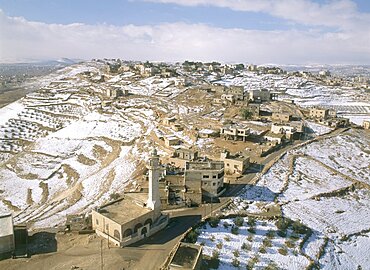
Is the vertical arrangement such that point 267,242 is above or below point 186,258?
below

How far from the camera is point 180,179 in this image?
89.5 feet

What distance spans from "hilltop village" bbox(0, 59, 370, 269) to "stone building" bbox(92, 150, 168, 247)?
73 millimetres

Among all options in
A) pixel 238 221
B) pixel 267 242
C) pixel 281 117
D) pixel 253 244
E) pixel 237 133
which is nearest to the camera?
pixel 253 244

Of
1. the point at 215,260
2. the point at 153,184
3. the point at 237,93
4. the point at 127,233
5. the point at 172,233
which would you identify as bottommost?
the point at 215,260

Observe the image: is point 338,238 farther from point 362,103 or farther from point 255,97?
point 362,103

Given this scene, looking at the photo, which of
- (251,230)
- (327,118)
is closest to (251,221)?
(251,230)

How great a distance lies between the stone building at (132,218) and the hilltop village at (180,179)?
73 mm

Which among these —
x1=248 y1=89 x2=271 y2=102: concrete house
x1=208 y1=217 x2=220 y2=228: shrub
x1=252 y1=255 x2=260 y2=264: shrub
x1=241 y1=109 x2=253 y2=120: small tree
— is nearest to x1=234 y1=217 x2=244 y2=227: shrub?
x1=208 y1=217 x2=220 y2=228: shrub

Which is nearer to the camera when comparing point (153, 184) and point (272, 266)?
point (272, 266)

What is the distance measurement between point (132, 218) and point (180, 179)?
26.6 feet

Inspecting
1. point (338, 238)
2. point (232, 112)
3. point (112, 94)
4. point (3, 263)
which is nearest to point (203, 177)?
point (338, 238)

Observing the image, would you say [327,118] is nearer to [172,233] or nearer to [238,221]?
[238,221]

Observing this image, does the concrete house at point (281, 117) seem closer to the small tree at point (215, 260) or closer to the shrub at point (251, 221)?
the shrub at point (251, 221)

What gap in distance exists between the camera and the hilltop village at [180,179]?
1977 cm
